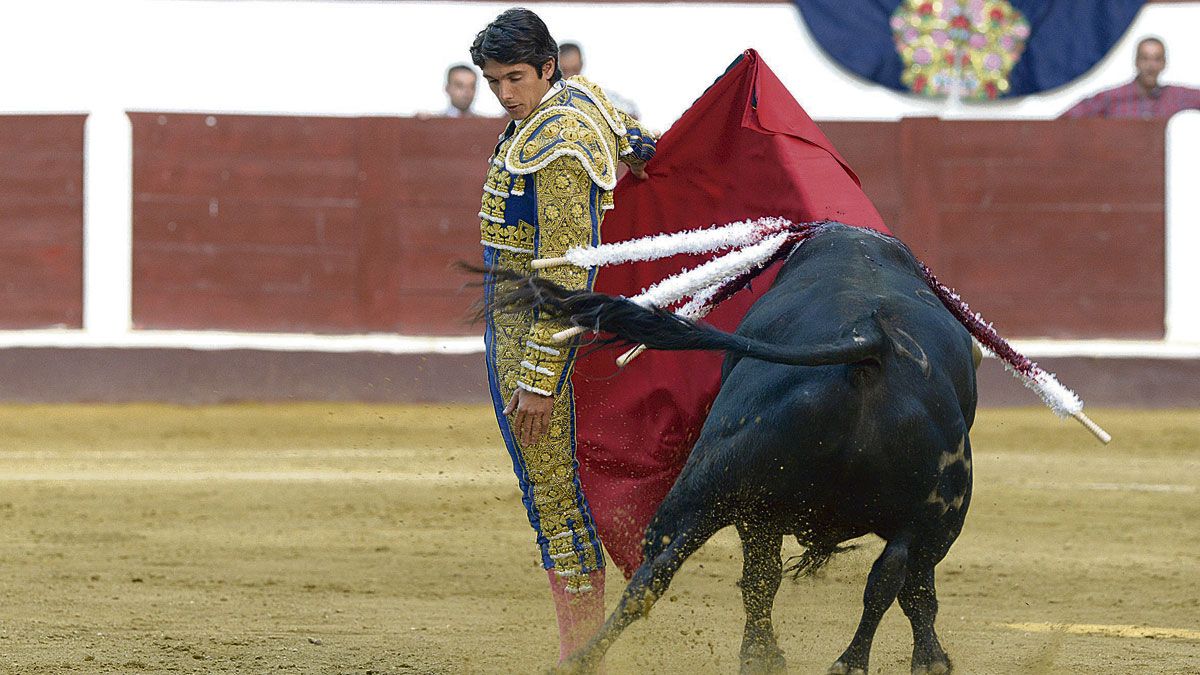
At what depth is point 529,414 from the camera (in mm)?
2691

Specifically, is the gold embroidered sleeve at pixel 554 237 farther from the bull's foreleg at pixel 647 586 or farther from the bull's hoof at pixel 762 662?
the bull's hoof at pixel 762 662

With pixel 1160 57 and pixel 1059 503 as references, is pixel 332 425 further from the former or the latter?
pixel 1160 57

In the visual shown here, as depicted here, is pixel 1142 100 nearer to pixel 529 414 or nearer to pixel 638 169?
pixel 638 169

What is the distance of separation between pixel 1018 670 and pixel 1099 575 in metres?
1.08

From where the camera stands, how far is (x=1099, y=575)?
4.02 metres

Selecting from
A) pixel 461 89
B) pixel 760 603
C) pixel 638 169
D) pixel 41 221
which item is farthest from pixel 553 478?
pixel 41 221

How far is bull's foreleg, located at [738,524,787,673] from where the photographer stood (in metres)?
2.69

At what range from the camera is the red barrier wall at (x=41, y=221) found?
7895 mm

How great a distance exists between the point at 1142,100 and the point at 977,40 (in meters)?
0.80

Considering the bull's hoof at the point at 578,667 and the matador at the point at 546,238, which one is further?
the matador at the point at 546,238

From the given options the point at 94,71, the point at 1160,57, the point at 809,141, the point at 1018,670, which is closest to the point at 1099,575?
the point at 1018,670

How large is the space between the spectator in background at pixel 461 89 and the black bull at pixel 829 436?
5.42m

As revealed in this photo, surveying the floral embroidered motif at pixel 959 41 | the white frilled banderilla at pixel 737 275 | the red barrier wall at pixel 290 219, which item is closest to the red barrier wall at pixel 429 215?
the red barrier wall at pixel 290 219

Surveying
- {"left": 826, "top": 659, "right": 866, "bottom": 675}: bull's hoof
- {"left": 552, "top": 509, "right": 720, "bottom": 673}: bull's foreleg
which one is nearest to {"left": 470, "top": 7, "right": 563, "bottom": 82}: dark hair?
{"left": 552, "top": 509, "right": 720, "bottom": 673}: bull's foreleg
